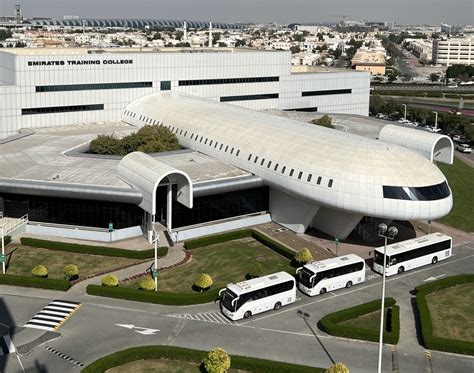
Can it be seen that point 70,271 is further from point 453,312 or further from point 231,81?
point 231,81

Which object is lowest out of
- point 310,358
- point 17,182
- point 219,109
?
point 310,358

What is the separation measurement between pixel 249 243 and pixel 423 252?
1610 cm

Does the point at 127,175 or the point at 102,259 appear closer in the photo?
the point at 102,259

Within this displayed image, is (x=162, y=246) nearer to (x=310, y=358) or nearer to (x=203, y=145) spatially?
(x=203, y=145)

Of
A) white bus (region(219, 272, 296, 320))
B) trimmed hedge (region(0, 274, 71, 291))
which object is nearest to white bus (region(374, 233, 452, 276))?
white bus (region(219, 272, 296, 320))

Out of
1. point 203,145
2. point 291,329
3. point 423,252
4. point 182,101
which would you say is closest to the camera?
point 291,329

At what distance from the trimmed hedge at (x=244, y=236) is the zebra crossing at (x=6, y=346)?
64.3ft

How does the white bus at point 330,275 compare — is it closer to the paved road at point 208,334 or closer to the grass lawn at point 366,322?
the paved road at point 208,334

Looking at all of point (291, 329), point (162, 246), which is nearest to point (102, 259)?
point (162, 246)

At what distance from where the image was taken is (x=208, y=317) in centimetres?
4072

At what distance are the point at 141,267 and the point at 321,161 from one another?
18852mm

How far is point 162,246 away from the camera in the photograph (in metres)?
53.3

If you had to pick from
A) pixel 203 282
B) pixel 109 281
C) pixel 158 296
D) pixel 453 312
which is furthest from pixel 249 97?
pixel 453 312

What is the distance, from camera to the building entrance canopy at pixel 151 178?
50.2 m
